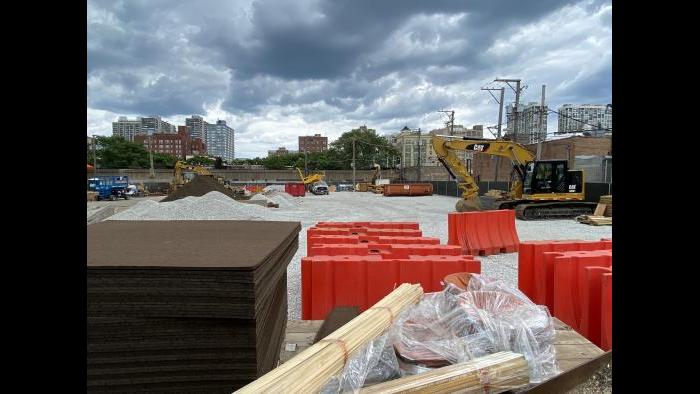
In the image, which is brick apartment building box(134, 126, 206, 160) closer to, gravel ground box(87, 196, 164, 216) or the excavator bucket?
gravel ground box(87, 196, 164, 216)

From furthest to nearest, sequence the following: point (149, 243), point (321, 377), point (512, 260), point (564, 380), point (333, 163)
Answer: point (333, 163) < point (512, 260) < point (149, 243) < point (564, 380) < point (321, 377)

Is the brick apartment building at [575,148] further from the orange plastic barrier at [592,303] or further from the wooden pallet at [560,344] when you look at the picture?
the wooden pallet at [560,344]

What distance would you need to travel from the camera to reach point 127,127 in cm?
12150

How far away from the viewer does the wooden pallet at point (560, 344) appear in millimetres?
3258

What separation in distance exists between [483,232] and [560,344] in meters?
7.43

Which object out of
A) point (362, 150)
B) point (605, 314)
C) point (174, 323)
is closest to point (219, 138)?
point (362, 150)

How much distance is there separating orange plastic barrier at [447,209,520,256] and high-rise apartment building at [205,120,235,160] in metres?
143

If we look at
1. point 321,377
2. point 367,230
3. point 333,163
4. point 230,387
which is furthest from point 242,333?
point 333,163

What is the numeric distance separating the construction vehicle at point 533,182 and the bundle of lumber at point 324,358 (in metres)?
18.3

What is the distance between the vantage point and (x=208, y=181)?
95.0 ft

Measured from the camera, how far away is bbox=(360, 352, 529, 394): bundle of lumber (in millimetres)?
2074
